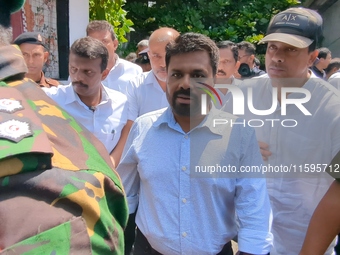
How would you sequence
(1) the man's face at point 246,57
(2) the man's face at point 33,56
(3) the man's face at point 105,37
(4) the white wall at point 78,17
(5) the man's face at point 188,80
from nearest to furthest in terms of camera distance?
(5) the man's face at point 188,80
(2) the man's face at point 33,56
(3) the man's face at point 105,37
(4) the white wall at point 78,17
(1) the man's face at point 246,57

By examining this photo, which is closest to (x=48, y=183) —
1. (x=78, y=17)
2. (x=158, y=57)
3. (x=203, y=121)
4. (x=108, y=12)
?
(x=203, y=121)

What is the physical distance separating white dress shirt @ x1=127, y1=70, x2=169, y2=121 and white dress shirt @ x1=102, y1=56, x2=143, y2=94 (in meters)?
0.47

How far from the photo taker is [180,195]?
1.85 m

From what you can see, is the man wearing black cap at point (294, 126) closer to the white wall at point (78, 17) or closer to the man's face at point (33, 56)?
the man's face at point (33, 56)

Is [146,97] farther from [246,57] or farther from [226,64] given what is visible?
[246,57]

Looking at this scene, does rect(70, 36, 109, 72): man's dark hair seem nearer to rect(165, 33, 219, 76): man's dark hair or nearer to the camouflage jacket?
rect(165, 33, 219, 76): man's dark hair

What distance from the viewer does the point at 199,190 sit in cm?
183

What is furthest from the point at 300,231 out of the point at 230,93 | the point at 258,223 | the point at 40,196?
the point at 40,196

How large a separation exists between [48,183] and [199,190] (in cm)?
122

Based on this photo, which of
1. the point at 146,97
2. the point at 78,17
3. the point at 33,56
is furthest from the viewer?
the point at 78,17

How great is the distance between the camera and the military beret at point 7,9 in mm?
799

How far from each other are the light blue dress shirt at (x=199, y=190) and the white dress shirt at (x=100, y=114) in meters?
0.75

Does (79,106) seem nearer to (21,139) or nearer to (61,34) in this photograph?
(21,139)

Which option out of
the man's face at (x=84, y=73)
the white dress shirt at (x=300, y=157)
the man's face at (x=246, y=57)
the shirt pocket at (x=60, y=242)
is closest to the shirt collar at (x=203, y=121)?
the white dress shirt at (x=300, y=157)
